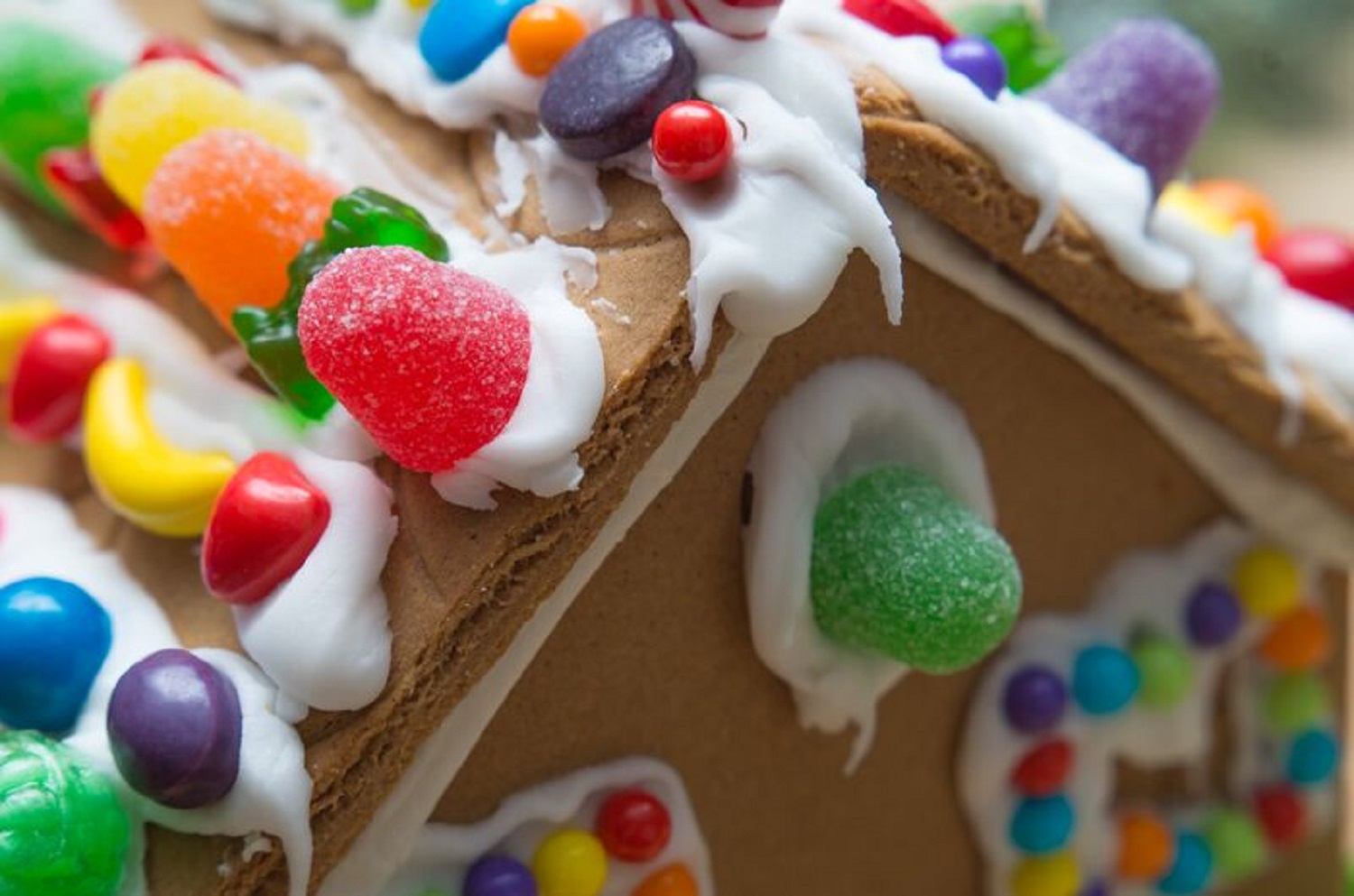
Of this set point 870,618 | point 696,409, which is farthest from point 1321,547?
point 696,409

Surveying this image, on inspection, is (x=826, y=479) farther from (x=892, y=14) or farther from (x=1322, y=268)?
(x=1322, y=268)

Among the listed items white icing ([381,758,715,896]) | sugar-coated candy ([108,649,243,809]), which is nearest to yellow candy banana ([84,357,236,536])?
sugar-coated candy ([108,649,243,809])

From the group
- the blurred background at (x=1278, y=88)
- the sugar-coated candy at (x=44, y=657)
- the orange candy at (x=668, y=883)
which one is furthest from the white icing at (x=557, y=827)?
the blurred background at (x=1278, y=88)

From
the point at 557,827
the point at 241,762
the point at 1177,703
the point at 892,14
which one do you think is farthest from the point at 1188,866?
the point at 241,762

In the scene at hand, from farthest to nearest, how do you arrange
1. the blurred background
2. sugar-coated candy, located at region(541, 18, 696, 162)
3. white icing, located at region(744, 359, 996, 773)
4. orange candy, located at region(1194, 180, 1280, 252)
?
the blurred background < orange candy, located at region(1194, 180, 1280, 252) < white icing, located at region(744, 359, 996, 773) < sugar-coated candy, located at region(541, 18, 696, 162)

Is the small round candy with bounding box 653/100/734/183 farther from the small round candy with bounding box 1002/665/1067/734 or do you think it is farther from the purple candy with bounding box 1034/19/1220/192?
the small round candy with bounding box 1002/665/1067/734

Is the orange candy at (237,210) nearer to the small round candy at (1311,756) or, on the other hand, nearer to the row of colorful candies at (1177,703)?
the row of colorful candies at (1177,703)
